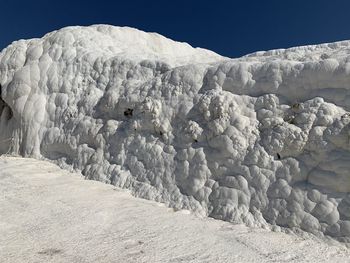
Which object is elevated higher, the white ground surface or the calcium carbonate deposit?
the calcium carbonate deposit

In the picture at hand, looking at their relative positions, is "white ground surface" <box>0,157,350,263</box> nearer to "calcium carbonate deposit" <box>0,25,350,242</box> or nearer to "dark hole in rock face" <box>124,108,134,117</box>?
"calcium carbonate deposit" <box>0,25,350,242</box>

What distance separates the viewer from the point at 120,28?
10008 mm

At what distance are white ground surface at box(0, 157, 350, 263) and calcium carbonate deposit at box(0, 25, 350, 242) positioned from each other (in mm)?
338

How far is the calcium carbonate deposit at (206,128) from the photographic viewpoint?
4.58 metres

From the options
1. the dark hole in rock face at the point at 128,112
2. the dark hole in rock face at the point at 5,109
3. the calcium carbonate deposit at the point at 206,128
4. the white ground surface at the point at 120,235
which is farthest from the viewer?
the dark hole in rock face at the point at 5,109

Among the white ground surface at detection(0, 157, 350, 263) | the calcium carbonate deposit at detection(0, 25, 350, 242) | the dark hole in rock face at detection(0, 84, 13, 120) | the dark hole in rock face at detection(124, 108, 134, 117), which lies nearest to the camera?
the white ground surface at detection(0, 157, 350, 263)

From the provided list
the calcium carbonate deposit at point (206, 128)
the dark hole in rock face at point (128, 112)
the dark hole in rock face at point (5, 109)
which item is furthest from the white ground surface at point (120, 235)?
the dark hole in rock face at point (5, 109)

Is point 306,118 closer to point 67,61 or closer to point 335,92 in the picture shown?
point 335,92

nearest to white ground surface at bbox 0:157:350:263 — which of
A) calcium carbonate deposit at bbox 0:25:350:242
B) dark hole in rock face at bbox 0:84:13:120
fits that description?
calcium carbonate deposit at bbox 0:25:350:242

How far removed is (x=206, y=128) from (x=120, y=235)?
2.19 metres

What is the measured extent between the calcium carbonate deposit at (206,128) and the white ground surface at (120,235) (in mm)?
338

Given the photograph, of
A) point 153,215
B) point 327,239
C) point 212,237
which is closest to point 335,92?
point 327,239

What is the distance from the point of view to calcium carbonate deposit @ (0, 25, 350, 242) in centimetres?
458

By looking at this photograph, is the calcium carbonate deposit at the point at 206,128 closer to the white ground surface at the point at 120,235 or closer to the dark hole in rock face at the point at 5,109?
the white ground surface at the point at 120,235
